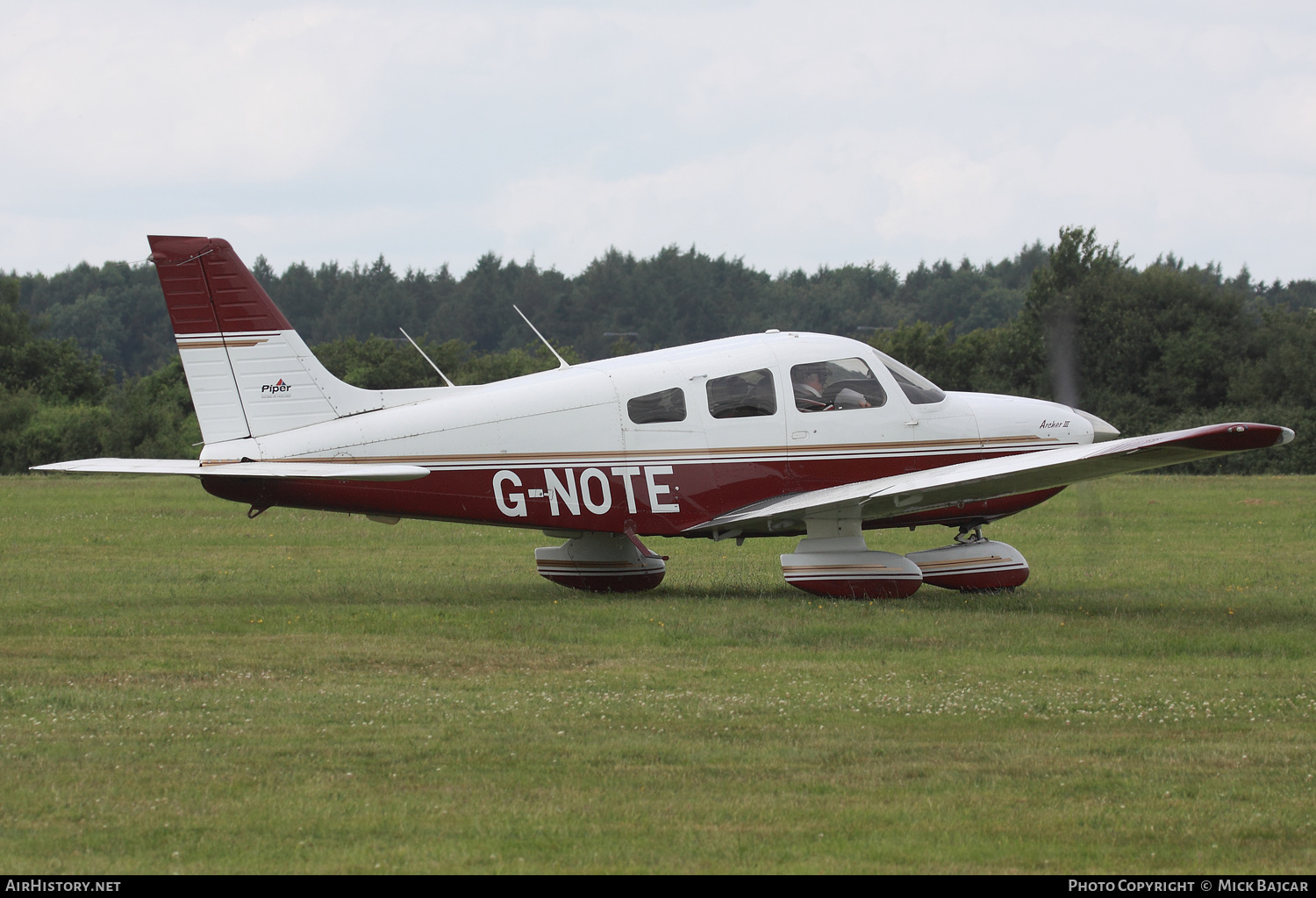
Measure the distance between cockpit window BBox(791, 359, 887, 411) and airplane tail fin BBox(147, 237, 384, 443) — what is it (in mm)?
4415

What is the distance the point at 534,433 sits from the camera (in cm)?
1348

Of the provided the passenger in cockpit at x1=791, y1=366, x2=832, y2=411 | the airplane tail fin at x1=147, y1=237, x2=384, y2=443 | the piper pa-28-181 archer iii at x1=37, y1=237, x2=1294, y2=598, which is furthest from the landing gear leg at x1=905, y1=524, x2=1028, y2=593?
the airplane tail fin at x1=147, y1=237, x2=384, y2=443

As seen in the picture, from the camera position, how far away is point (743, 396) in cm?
1394

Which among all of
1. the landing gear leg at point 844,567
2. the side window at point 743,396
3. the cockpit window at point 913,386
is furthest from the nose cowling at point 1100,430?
the side window at point 743,396

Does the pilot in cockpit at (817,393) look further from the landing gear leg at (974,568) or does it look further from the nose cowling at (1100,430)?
the nose cowling at (1100,430)

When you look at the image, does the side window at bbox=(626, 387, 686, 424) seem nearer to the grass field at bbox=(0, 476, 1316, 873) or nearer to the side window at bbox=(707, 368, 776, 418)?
the side window at bbox=(707, 368, 776, 418)

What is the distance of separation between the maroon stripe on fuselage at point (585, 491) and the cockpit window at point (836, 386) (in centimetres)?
59

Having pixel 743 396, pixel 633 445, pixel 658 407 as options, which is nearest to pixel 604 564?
pixel 633 445

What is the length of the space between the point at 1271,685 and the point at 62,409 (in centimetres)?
4890

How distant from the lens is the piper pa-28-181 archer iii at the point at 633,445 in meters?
13.2

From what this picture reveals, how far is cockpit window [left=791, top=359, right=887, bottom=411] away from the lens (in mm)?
14078

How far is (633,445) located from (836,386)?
7.44 feet

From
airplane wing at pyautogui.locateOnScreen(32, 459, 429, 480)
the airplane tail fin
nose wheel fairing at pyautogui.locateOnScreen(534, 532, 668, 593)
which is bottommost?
nose wheel fairing at pyautogui.locateOnScreen(534, 532, 668, 593)
